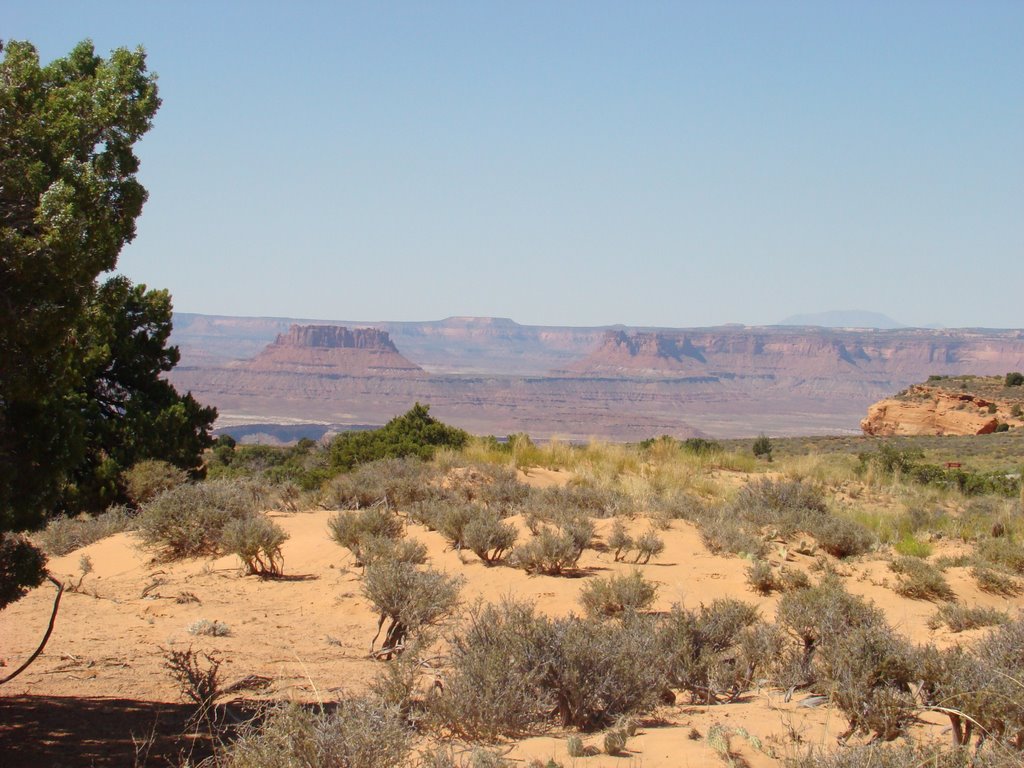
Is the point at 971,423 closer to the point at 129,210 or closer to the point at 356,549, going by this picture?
the point at 356,549

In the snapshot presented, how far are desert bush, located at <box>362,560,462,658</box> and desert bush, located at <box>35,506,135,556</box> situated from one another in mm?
6354

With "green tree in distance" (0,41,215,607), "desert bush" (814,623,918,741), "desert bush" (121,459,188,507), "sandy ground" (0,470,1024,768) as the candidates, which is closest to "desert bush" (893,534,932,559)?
"sandy ground" (0,470,1024,768)

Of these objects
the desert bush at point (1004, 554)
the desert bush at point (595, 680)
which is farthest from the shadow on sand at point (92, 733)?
the desert bush at point (1004, 554)

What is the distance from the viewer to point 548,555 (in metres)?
10.6

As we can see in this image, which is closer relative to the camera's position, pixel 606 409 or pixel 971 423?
pixel 971 423

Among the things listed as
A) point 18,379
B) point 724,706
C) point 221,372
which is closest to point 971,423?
point 724,706

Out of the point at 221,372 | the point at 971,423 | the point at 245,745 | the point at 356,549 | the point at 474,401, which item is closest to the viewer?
the point at 245,745

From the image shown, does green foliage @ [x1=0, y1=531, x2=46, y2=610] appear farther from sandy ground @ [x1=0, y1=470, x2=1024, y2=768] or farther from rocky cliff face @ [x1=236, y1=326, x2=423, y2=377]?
rocky cliff face @ [x1=236, y1=326, x2=423, y2=377]

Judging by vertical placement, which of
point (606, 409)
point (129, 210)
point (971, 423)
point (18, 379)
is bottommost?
point (606, 409)

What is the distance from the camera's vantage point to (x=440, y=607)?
7.80 meters

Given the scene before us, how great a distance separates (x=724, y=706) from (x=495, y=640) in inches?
65.0

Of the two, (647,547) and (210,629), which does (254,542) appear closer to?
(210,629)

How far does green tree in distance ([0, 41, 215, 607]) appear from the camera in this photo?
5125 mm

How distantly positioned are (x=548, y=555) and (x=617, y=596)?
187cm
